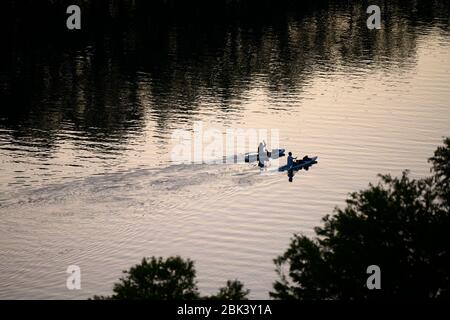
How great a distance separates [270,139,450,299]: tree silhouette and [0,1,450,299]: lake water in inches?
499

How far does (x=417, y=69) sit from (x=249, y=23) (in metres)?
31.2

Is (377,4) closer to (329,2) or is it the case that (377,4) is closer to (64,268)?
(329,2)

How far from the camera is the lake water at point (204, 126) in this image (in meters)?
61.1

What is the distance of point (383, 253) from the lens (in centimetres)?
4238

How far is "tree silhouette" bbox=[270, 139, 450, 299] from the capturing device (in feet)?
137

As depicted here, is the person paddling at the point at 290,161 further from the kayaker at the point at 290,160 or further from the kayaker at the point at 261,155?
the kayaker at the point at 261,155

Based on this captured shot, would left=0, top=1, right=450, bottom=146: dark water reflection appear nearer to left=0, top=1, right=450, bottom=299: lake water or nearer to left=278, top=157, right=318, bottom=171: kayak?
left=0, top=1, right=450, bottom=299: lake water

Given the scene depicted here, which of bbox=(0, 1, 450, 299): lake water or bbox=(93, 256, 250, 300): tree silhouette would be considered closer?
bbox=(93, 256, 250, 300): tree silhouette

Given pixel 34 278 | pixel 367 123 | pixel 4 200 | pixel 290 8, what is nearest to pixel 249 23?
pixel 290 8

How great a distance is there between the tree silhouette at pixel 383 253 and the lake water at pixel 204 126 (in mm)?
12681

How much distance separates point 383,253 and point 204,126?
47711 millimetres

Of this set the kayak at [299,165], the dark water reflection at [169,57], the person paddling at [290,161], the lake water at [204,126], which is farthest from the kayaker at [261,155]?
the dark water reflection at [169,57]

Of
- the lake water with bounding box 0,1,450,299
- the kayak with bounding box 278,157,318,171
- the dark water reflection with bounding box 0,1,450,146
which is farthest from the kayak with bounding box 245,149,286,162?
the dark water reflection with bounding box 0,1,450,146

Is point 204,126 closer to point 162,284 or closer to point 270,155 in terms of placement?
point 270,155
